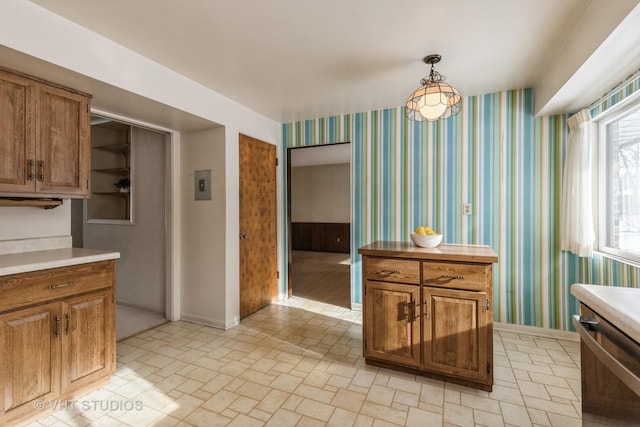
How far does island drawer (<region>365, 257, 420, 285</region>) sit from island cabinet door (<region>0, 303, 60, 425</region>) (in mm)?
2052

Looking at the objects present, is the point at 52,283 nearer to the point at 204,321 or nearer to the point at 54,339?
the point at 54,339

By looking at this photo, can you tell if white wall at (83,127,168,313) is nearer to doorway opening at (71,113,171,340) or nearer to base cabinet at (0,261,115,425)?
doorway opening at (71,113,171,340)

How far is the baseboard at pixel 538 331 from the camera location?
283 cm

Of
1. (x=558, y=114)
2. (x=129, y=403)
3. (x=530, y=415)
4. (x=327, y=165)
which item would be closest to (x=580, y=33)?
(x=558, y=114)

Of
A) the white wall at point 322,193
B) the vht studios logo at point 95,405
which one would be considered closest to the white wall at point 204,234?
the vht studios logo at point 95,405

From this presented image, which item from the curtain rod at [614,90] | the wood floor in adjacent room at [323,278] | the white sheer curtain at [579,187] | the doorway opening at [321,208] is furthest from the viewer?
the doorway opening at [321,208]

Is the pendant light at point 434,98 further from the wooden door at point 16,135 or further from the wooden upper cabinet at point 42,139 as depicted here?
the wooden door at point 16,135

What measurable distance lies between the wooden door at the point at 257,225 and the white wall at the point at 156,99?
125 millimetres

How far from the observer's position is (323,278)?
17.7 feet

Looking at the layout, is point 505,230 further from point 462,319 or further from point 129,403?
point 129,403

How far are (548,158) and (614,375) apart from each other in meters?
2.57

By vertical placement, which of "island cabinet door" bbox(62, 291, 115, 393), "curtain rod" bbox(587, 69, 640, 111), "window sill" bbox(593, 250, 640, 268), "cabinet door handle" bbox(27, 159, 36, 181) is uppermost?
"curtain rod" bbox(587, 69, 640, 111)

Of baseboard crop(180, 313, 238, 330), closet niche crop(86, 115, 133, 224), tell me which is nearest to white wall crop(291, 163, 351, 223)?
closet niche crop(86, 115, 133, 224)

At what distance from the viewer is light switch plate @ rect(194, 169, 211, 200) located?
326 cm
